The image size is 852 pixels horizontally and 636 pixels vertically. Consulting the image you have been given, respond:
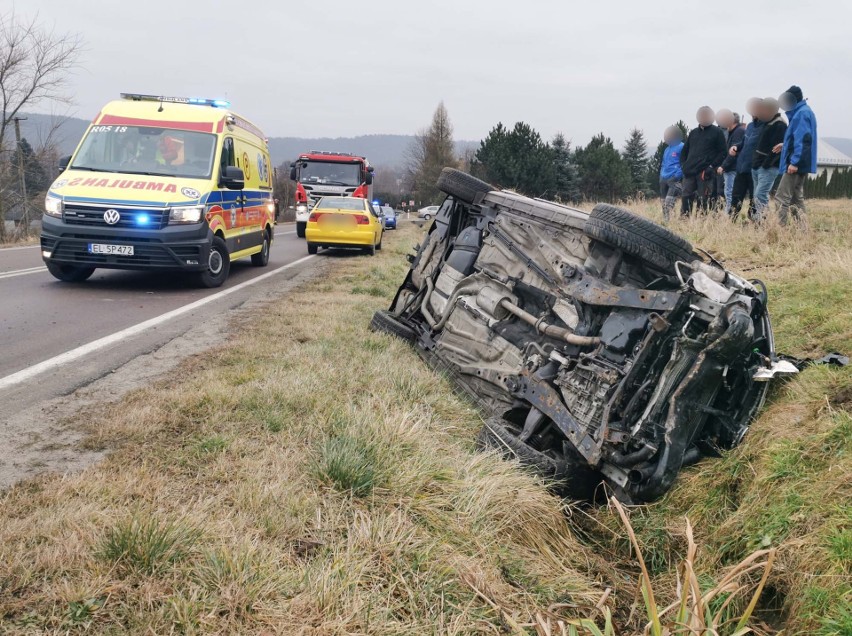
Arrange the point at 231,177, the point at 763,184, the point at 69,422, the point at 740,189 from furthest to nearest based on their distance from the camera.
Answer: the point at 740,189
the point at 763,184
the point at 231,177
the point at 69,422

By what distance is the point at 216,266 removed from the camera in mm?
9117

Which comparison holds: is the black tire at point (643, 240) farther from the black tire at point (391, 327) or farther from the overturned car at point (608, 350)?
the black tire at point (391, 327)

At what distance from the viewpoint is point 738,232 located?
863 cm

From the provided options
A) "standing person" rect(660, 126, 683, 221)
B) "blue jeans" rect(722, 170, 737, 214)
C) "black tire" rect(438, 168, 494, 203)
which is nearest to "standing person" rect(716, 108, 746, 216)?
"blue jeans" rect(722, 170, 737, 214)

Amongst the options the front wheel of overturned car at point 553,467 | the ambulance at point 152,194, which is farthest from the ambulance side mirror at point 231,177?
the front wheel of overturned car at point 553,467

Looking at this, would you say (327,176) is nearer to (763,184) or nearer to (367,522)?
(763,184)

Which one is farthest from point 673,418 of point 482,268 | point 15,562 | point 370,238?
point 370,238

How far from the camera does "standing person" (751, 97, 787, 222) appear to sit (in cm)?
884

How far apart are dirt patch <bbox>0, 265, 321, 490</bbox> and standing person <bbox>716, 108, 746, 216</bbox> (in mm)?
8515

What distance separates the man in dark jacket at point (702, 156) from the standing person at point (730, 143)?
138 mm

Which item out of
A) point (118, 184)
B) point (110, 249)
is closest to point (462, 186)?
point (110, 249)

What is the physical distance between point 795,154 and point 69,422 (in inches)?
326

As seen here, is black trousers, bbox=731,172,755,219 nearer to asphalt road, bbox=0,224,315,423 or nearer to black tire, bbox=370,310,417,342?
black tire, bbox=370,310,417,342

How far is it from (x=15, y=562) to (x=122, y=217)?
646cm
